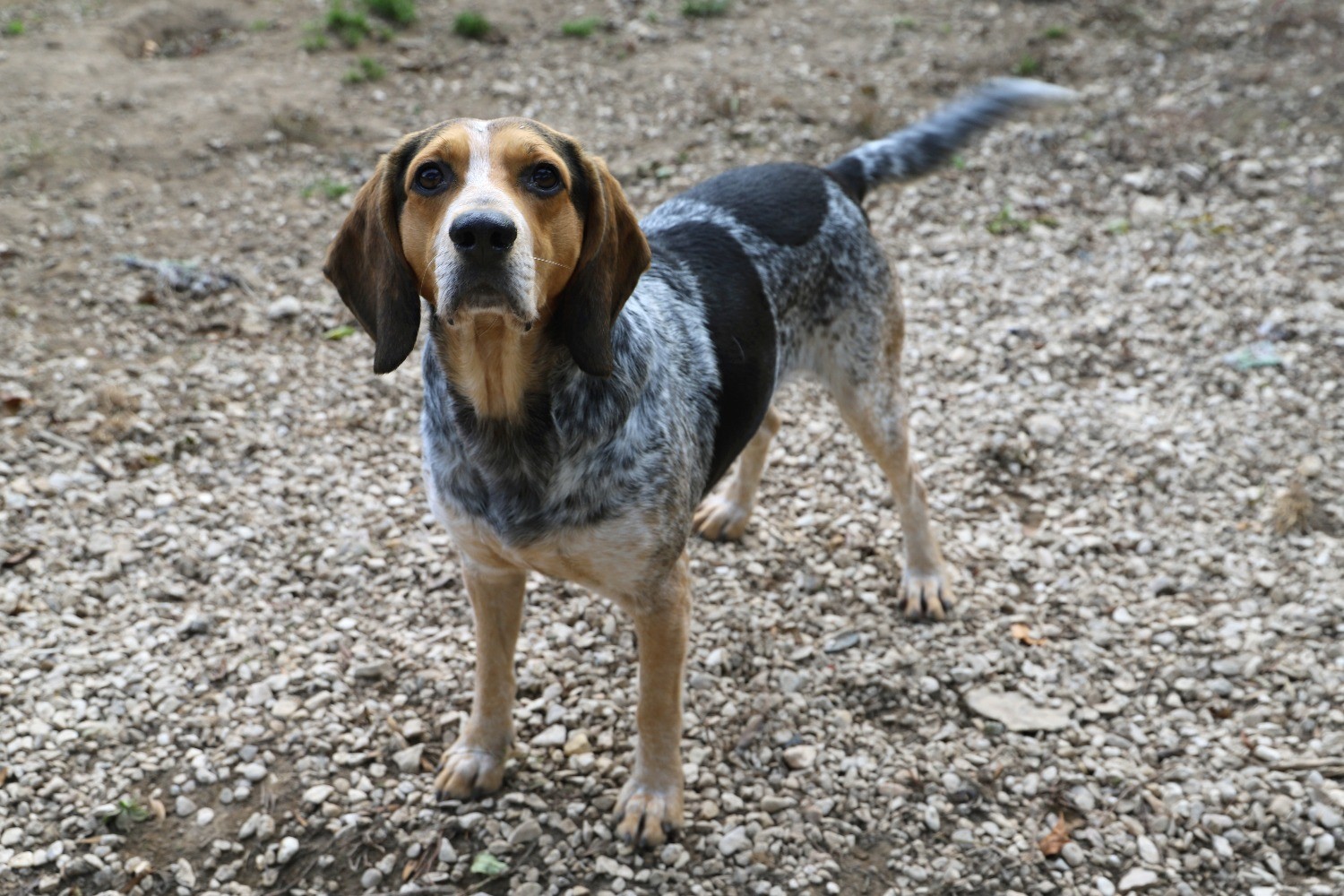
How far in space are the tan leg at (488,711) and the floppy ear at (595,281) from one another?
1104 mm

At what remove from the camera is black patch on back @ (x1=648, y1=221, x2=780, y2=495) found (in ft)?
13.7

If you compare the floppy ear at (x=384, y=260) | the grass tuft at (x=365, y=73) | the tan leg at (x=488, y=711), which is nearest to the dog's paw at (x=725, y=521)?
the tan leg at (x=488, y=711)

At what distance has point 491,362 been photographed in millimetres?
3506

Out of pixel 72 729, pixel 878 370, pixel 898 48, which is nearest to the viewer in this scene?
pixel 72 729

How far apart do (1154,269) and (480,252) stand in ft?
18.8

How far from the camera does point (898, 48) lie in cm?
A: 1009

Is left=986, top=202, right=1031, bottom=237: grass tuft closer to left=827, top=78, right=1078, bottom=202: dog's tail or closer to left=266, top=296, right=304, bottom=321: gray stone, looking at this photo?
left=827, top=78, right=1078, bottom=202: dog's tail

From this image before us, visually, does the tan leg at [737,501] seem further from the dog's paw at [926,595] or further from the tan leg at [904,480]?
the dog's paw at [926,595]

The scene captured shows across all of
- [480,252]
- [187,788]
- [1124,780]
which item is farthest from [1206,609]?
[187,788]

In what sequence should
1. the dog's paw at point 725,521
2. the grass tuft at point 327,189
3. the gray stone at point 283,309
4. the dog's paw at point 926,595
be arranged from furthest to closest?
the grass tuft at point 327,189 → the gray stone at point 283,309 → the dog's paw at point 725,521 → the dog's paw at point 926,595

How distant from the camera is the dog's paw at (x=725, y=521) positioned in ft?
18.5

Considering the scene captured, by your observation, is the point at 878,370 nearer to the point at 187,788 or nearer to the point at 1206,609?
the point at 1206,609

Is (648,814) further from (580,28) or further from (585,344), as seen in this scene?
(580,28)

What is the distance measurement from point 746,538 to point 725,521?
148 millimetres
